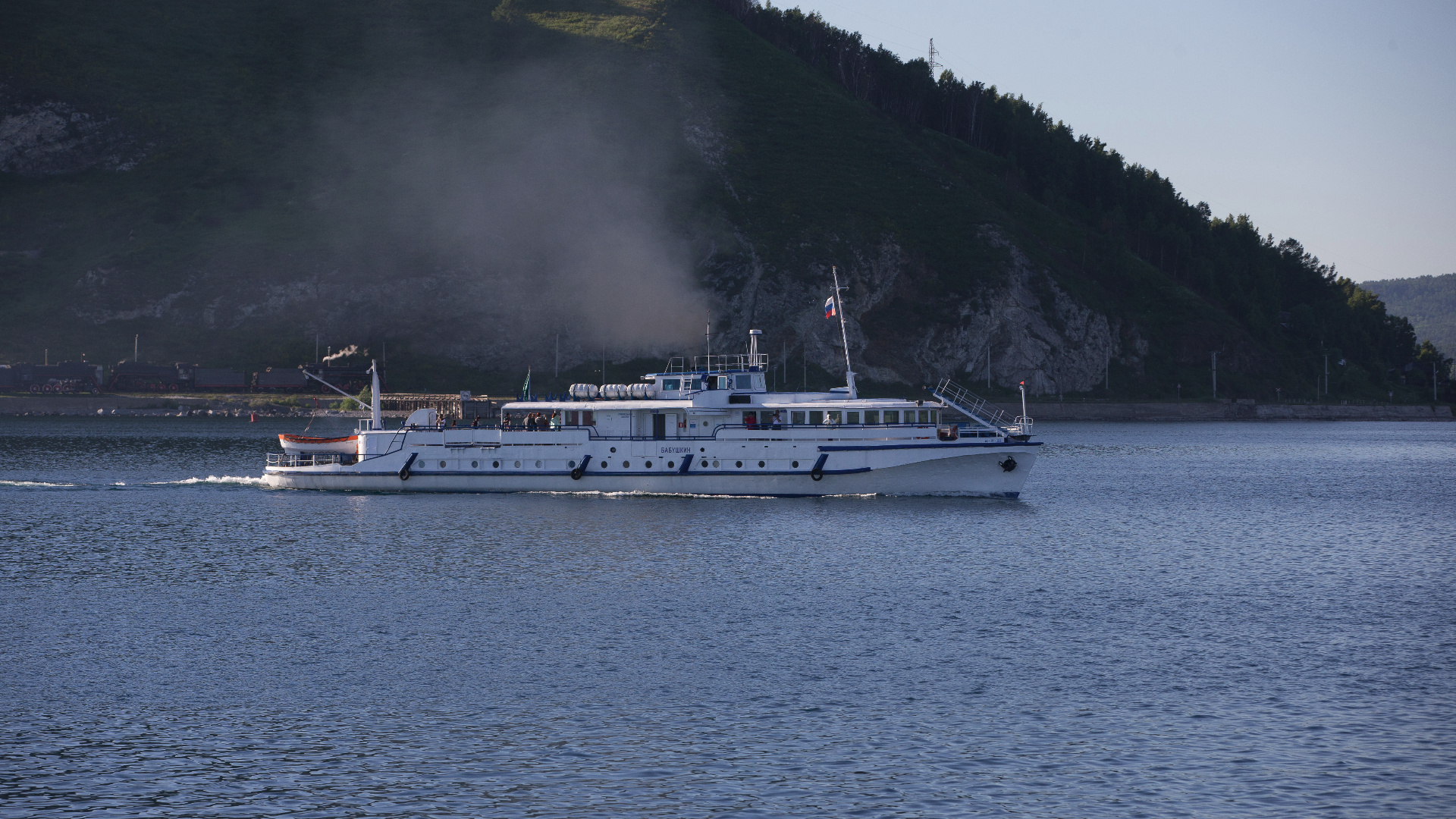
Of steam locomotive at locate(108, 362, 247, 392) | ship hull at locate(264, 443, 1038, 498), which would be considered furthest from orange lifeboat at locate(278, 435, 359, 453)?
steam locomotive at locate(108, 362, 247, 392)

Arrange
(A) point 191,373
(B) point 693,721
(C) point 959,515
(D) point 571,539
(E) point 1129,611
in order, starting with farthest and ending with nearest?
(A) point 191,373 < (C) point 959,515 < (D) point 571,539 < (E) point 1129,611 < (B) point 693,721

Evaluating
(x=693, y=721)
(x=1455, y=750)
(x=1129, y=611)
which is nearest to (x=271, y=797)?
(x=693, y=721)

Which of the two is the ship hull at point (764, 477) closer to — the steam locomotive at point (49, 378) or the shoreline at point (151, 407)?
the shoreline at point (151, 407)

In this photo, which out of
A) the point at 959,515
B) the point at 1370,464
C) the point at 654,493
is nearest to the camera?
the point at 959,515

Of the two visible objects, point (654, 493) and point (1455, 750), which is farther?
point (654, 493)

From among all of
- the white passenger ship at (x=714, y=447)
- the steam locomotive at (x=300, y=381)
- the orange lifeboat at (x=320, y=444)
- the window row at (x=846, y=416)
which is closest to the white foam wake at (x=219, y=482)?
the orange lifeboat at (x=320, y=444)

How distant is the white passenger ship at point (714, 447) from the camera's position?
62281 mm

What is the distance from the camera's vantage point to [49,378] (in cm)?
17175

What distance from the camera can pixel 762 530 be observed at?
53188 millimetres

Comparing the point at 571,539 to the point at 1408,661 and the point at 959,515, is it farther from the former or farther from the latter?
the point at 1408,661

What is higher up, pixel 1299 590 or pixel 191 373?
pixel 191 373

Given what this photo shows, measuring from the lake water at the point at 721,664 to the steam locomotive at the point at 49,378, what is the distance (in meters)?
→ 127

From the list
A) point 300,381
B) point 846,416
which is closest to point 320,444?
point 846,416

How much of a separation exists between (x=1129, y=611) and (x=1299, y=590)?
29.1ft
